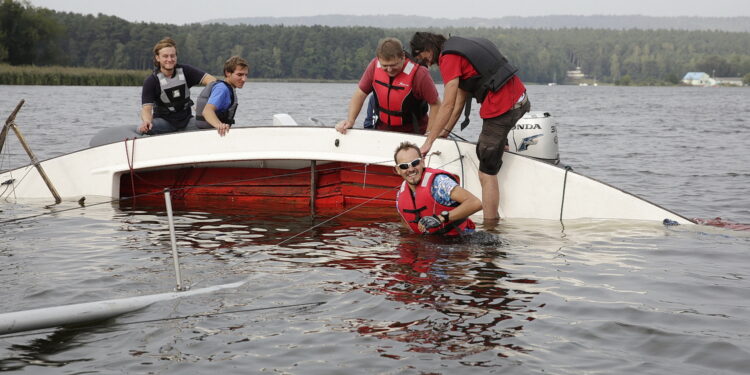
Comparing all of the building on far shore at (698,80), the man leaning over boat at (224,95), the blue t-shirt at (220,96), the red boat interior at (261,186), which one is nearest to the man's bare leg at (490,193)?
the red boat interior at (261,186)

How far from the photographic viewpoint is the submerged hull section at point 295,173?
7.51 metres

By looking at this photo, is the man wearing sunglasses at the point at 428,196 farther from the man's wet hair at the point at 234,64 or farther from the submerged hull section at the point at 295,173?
the man's wet hair at the point at 234,64

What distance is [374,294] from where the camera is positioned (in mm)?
5566

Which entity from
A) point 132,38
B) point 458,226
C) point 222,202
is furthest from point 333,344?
point 132,38

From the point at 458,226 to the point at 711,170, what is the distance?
31.1 feet

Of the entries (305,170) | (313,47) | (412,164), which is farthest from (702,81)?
(412,164)

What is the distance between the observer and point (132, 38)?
92.1 meters

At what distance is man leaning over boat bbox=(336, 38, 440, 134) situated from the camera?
7.76m

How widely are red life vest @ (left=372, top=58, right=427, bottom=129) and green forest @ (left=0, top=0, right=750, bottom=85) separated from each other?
687 cm

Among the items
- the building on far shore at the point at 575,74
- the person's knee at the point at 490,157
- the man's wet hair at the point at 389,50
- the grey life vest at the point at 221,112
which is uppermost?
the man's wet hair at the point at 389,50

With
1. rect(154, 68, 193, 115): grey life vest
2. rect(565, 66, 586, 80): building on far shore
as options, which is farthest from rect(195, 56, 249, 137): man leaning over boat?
rect(565, 66, 586, 80): building on far shore

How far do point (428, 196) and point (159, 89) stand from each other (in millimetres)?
3433

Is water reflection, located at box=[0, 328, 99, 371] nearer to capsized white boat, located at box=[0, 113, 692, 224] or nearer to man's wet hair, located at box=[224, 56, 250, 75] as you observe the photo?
capsized white boat, located at box=[0, 113, 692, 224]

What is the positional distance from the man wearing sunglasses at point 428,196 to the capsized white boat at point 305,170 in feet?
3.31
